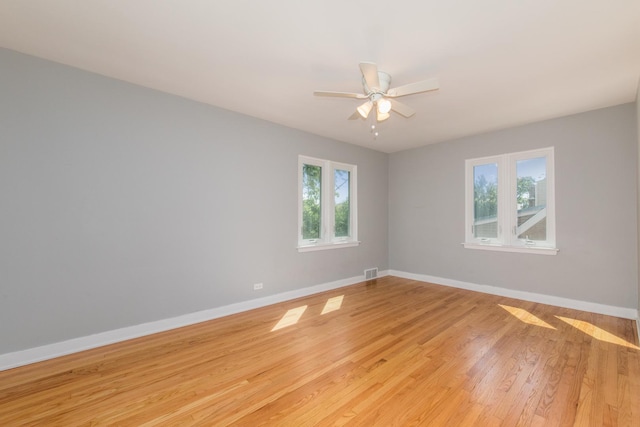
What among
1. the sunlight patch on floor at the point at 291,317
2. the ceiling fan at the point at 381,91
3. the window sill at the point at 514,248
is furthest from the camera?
the window sill at the point at 514,248

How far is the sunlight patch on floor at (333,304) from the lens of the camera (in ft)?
12.3

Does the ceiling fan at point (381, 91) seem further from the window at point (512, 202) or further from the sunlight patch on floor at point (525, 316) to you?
the sunlight patch on floor at point (525, 316)

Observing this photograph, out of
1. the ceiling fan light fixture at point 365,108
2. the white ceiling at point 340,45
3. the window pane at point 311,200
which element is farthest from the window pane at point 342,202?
the ceiling fan light fixture at point 365,108

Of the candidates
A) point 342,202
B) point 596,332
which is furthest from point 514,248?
point 342,202

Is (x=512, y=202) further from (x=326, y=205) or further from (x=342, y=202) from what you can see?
(x=326, y=205)

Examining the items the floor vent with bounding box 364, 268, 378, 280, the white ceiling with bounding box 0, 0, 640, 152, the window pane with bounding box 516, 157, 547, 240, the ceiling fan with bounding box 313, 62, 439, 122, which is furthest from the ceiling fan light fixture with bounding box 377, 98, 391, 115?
the floor vent with bounding box 364, 268, 378, 280

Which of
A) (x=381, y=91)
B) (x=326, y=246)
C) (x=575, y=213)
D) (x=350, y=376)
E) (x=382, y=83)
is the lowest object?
(x=350, y=376)

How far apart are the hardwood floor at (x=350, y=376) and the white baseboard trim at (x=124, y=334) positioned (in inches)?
3.8

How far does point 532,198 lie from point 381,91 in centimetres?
323

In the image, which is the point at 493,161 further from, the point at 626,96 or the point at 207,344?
the point at 207,344

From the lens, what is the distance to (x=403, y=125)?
4199 millimetres

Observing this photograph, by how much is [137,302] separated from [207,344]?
91 cm

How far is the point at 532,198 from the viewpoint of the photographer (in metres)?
4.18

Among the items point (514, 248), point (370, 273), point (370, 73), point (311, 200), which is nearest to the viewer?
point (370, 73)
